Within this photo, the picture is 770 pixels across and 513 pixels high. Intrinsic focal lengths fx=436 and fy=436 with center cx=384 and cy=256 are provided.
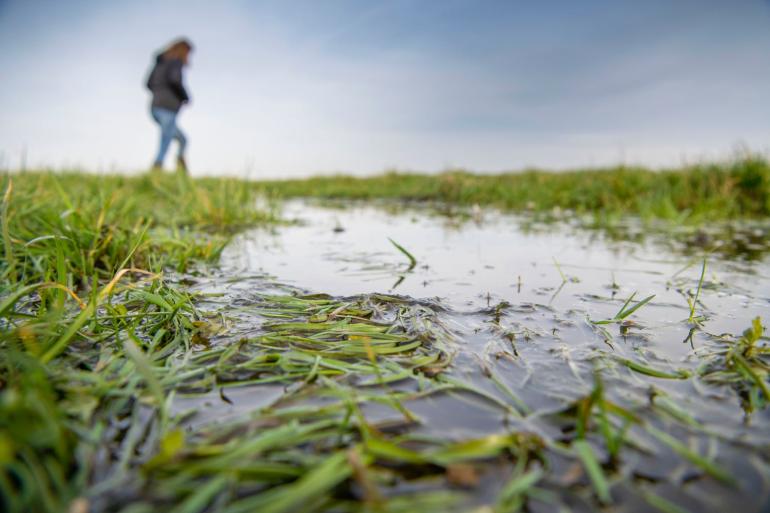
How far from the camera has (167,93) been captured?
32.6 feet

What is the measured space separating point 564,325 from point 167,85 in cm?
1078

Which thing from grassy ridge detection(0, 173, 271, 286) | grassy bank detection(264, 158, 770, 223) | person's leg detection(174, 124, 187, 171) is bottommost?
grassy ridge detection(0, 173, 271, 286)

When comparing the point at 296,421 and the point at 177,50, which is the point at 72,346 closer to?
the point at 296,421

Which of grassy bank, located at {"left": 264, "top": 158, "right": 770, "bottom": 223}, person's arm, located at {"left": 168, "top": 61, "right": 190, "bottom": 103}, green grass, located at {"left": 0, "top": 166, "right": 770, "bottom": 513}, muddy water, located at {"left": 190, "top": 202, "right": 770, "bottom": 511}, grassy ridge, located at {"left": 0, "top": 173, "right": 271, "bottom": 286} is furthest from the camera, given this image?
person's arm, located at {"left": 168, "top": 61, "right": 190, "bottom": 103}

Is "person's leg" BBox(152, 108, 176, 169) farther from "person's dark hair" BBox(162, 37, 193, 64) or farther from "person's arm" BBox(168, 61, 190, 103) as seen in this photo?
"person's dark hair" BBox(162, 37, 193, 64)

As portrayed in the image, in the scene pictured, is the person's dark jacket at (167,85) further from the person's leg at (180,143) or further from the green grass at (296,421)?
the green grass at (296,421)

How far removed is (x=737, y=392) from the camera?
1.27 metres

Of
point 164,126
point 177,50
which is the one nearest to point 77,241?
point 164,126

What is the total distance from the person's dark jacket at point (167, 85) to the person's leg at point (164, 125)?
0.41 feet

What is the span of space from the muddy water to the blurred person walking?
7298 millimetres

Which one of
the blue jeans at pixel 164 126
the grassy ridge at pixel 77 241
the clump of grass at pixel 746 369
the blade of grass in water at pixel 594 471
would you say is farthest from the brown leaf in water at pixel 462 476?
the blue jeans at pixel 164 126

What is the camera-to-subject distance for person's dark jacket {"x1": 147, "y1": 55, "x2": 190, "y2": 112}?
32.3ft

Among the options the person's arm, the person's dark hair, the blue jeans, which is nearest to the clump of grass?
the blue jeans

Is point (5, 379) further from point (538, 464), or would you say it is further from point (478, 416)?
point (538, 464)
